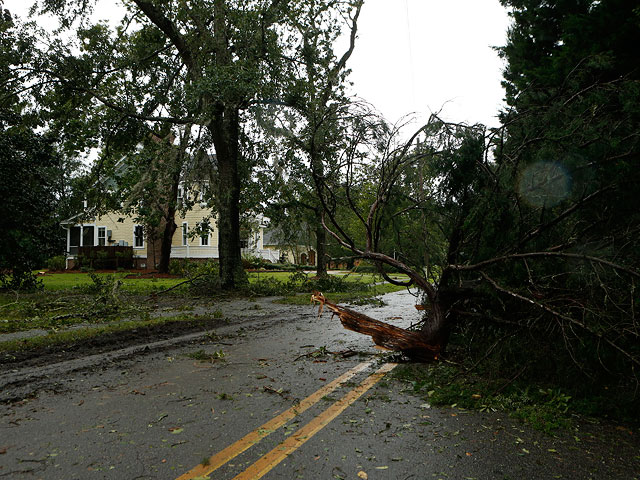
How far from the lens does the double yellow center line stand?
9.99 ft

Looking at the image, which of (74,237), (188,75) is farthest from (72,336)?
(74,237)

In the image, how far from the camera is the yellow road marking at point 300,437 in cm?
304

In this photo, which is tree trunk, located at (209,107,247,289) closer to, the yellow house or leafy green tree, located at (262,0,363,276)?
leafy green tree, located at (262,0,363,276)

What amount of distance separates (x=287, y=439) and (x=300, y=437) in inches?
4.0

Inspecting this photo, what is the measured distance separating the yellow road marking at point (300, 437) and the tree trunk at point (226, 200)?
11.8m

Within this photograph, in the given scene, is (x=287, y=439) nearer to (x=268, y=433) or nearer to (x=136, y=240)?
(x=268, y=433)

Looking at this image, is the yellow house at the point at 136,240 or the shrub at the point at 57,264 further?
the yellow house at the point at 136,240

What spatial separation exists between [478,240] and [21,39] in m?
14.3

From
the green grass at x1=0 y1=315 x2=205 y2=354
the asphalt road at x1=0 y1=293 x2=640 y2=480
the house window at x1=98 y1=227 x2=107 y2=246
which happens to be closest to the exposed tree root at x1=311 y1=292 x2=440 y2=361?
the asphalt road at x1=0 y1=293 x2=640 y2=480

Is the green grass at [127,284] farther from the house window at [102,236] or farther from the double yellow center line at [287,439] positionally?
the house window at [102,236]

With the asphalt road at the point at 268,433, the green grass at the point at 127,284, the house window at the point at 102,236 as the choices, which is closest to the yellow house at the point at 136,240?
the house window at the point at 102,236

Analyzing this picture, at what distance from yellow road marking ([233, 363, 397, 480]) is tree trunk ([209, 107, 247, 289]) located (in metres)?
11.8

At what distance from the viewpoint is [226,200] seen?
16031 mm

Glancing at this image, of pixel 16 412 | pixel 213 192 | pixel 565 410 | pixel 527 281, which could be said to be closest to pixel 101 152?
pixel 213 192
